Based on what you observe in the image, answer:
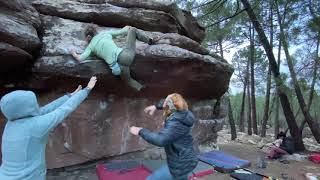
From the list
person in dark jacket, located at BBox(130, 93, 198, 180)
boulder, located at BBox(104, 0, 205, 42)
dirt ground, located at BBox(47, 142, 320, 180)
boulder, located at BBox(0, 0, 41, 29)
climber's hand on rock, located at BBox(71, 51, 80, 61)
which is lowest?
dirt ground, located at BBox(47, 142, 320, 180)

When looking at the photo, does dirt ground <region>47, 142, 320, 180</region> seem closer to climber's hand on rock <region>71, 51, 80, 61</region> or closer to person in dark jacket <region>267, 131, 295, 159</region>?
person in dark jacket <region>267, 131, 295, 159</region>

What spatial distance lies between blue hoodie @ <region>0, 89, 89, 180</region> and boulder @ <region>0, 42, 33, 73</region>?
1878 millimetres

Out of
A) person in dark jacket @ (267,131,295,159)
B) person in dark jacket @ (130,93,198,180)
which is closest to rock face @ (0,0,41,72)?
person in dark jacket @ (130,93,198,180)

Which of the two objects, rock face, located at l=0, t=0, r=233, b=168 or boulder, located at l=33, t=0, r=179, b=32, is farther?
boulder, located at l=33, t=0, r=179, b=32

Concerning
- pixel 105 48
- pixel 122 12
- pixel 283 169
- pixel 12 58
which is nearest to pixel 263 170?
pixel 283 169

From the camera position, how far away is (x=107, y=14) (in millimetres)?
6773

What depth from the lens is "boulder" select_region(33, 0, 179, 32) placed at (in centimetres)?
651

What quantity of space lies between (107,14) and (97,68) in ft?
4.59

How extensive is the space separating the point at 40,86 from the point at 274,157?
611cm

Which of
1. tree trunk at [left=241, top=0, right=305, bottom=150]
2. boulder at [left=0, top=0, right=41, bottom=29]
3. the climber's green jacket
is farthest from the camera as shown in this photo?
tree trunk at [left=241, top=0, right=305, bottom=150]

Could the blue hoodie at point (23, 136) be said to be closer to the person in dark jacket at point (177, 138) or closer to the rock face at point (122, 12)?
the person in dark jacket at point (177, 138)

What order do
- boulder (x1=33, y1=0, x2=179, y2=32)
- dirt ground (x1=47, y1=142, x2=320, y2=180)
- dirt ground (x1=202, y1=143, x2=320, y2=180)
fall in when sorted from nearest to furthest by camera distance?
dirt ground (x1=47, y1=142, x2=320, y2=180), boulder (x1=33, y1=0, x2=179, y2=32), dirt ground (x1=202, y1=143, x2=320, y2=180)

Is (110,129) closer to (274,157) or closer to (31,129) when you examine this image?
(31,129)

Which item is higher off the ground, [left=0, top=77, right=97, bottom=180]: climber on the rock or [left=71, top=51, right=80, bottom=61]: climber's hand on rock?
[left=71, top=51, right=80, bottom=61]: climber's hand on rock
